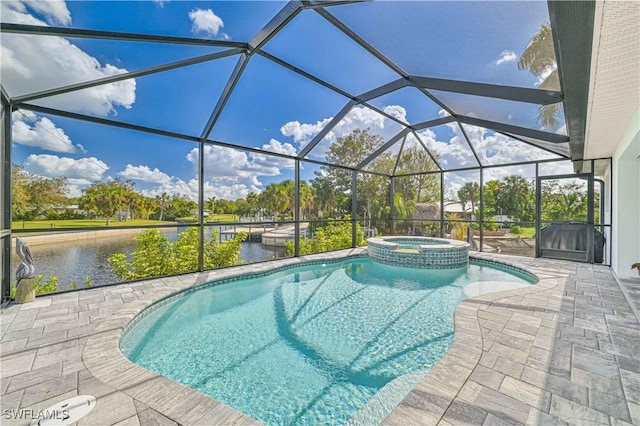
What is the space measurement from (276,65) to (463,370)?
18.9 ft

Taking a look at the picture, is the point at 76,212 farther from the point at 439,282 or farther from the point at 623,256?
the point at 623,256

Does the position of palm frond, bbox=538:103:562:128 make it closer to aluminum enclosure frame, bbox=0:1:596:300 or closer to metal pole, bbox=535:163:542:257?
aluminum enclosure frame, bbox=0:1:596:300

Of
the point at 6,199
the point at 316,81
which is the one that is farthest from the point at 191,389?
the point at 316,81

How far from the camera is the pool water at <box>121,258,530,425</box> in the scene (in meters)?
3.02

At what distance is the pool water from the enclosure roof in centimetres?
383

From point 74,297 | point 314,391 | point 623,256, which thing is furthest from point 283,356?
point 623,256

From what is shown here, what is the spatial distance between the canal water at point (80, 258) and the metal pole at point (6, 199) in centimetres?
87

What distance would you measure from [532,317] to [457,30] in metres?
4.36

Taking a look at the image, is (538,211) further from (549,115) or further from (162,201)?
(162,201)

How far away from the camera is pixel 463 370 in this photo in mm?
2830

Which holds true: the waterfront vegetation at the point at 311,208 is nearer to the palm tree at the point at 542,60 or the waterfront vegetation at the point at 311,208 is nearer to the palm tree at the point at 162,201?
the palm tree at the point at 162,201

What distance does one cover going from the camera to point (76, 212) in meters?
6.00

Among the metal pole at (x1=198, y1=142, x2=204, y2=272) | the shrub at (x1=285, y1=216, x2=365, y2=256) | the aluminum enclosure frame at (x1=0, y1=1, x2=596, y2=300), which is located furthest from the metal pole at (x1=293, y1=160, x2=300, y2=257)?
the metal pole at (x1=198, y1=142, x2=204, y2=272)

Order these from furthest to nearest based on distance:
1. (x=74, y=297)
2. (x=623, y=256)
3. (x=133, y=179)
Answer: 1. (x=133, y=179)
2. (x=623, y=256)
3. (x=74, y=297)
